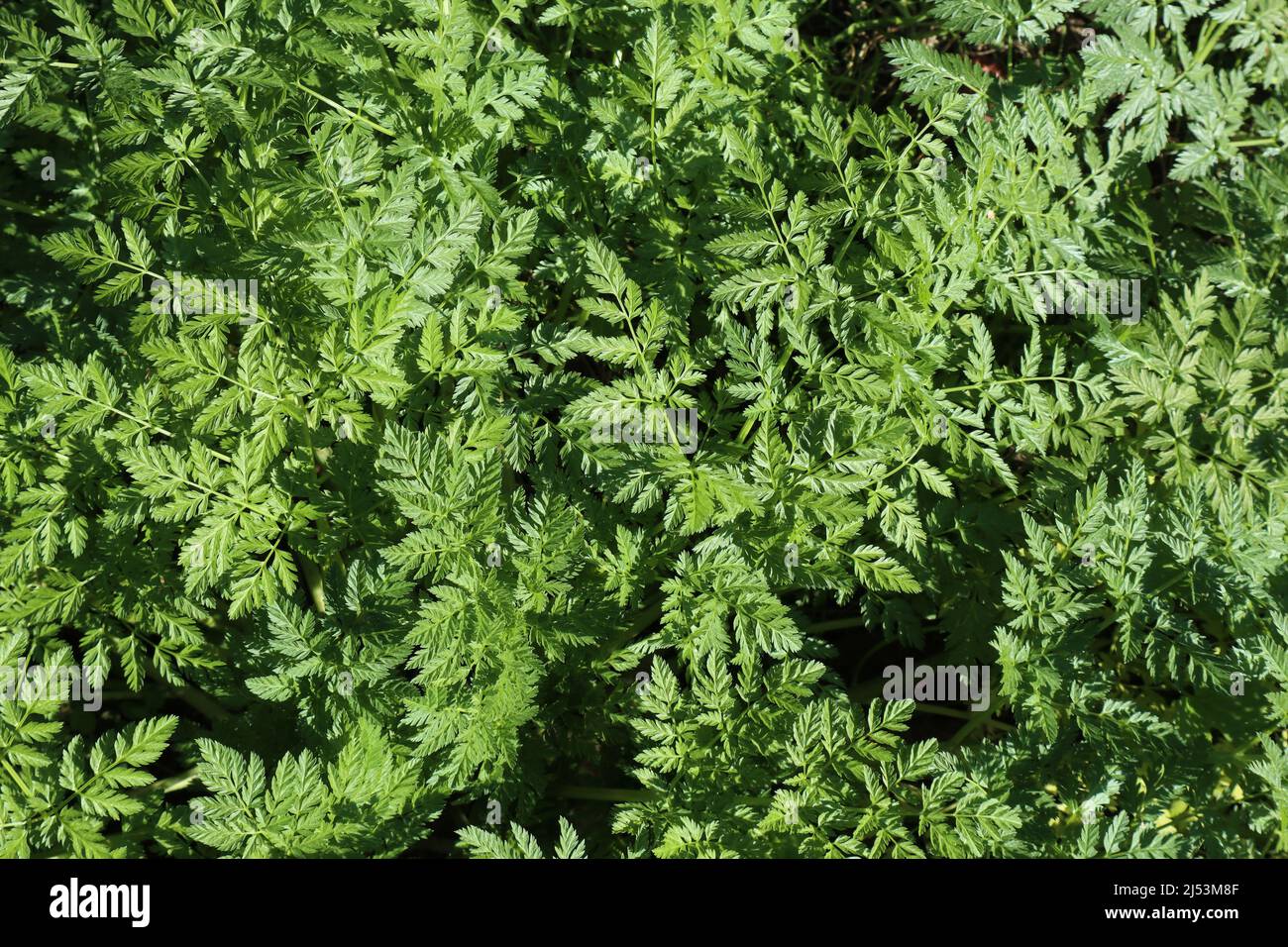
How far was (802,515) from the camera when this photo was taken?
300 cm

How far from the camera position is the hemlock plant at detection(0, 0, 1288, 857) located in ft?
9.44

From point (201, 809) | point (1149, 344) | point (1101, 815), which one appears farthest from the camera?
point (1149, 344)

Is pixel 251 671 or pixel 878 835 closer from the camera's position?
pixel 878 835

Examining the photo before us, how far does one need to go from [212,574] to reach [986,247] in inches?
99.9

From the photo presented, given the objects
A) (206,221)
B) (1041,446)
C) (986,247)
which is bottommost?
(1041,446)

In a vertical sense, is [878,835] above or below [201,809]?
below

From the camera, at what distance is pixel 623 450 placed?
3.12 m

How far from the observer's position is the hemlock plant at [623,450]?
2.88 m

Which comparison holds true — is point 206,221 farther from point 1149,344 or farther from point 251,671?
point 1149,344

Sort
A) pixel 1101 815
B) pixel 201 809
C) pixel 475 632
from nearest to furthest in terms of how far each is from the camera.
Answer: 1. pixel 201 809
2. pixel 475 632
3. pixel 1101 815

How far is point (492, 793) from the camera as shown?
10.2 feet

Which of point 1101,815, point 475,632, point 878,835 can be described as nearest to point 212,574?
point 475,632

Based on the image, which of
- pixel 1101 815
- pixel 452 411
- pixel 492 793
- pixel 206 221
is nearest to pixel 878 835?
pixel 1101 815

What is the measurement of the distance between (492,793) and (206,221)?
201 cm
